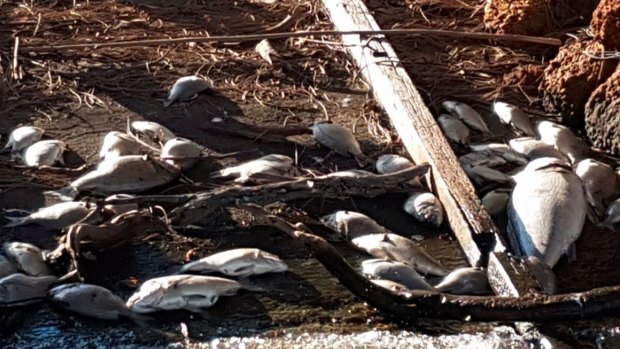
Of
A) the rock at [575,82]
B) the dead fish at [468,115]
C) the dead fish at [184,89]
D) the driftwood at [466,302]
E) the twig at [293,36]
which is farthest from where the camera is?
the twig at [293,36]

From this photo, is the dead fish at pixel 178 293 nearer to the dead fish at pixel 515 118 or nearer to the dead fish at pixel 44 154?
the dead fish at pixel 44 154

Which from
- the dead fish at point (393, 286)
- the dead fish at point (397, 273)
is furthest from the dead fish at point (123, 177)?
the dead fish at point (393, 286)

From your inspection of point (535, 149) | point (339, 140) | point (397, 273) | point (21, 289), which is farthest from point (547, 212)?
point (21, 289)

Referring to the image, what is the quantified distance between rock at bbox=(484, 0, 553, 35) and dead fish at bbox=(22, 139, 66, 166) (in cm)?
317

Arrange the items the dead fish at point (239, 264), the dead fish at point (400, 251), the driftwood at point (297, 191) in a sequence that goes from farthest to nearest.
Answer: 1. the driftwood at point (297, 191)
2. the dead fish at point (400, 251)
3. the dead fish at point (239, 264)

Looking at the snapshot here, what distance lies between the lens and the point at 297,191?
18.8 ft

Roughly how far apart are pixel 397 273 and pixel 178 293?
931 mm

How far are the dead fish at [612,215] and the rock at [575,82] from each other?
1233mm

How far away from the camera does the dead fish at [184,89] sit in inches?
281

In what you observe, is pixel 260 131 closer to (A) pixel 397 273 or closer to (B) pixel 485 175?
(B) pixel 485 175

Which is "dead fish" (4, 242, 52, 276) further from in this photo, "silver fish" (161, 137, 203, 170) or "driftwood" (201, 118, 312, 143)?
"driftwood" (201, 118, 312, 143)

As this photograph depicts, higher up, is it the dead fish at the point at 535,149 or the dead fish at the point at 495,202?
the dead fish at the point at 535,149

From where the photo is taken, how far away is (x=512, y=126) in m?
6.88

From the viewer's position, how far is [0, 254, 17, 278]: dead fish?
16.6 ft
